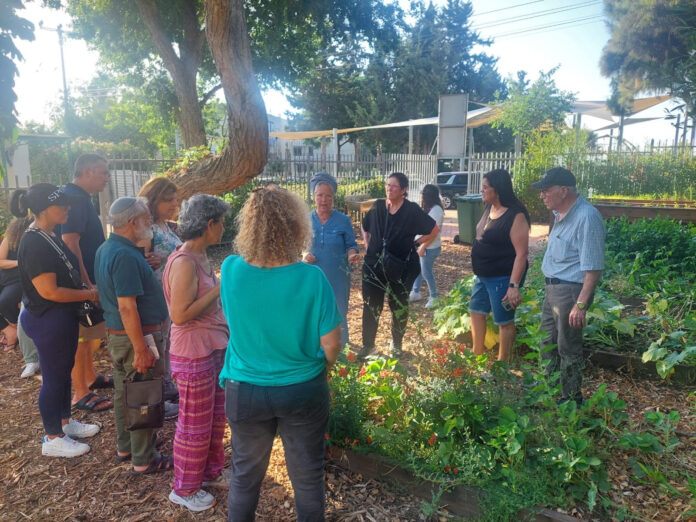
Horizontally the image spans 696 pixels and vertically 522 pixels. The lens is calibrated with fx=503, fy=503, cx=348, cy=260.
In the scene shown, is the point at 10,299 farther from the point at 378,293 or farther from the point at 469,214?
the point at 469,214

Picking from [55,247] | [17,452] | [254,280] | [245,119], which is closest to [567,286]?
[254,280]

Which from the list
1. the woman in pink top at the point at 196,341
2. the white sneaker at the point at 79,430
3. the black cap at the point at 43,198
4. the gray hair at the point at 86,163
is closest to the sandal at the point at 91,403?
the white sneaker at the point at 79,430

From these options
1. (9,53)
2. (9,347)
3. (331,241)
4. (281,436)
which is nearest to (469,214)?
(331,241)

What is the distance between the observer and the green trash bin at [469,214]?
425 inches

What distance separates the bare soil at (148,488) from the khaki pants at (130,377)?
15 centimetres

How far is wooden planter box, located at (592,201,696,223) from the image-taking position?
351 inches

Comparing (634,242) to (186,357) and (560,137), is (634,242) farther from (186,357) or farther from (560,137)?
(560,137)

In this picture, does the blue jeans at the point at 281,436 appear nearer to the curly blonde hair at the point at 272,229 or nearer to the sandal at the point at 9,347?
the curly blonde hair at the point at 272,229

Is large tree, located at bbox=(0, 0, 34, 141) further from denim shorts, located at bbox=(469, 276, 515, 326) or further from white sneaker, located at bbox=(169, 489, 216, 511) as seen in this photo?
denim shorts, located at bbox=(469, 276, 515, 326)

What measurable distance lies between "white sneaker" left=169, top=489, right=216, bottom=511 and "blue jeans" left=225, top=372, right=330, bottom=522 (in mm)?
716

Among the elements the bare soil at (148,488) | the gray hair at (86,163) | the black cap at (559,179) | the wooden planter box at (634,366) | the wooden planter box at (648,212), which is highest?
the gray hair at (86,163)

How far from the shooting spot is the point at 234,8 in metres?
6.96

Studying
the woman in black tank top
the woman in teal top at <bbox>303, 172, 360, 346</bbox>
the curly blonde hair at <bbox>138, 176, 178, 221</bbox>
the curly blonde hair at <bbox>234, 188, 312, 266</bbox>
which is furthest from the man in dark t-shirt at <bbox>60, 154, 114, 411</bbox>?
the woman in black tank top

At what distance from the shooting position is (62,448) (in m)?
3.37
